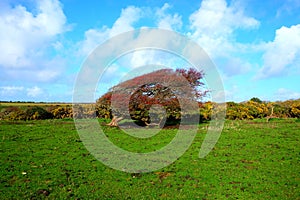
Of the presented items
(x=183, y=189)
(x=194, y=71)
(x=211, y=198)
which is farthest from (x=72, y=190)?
(x=194, y=71)

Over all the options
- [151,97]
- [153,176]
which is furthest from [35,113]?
[153,176]

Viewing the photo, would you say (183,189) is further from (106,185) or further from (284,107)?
(284,107)

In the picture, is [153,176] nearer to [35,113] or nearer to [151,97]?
[151,97]

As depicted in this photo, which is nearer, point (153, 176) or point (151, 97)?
point (153, 176)

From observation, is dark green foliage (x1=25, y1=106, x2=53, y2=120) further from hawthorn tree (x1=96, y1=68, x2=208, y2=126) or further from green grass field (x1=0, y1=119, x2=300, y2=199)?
green grass field (x1=0, y1=119, x2=300, y2=199)

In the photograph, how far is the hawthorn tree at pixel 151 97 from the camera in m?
27.2

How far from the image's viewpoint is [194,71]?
3016 centimetres

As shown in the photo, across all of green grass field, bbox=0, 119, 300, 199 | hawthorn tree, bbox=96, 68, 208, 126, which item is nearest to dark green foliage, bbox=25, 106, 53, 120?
hawthorn tree, bbox=96, 68, 208, 126

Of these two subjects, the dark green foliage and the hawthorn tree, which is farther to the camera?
the dark green foliage

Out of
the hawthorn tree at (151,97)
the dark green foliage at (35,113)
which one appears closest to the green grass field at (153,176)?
the hawthorn tree at (151,97)

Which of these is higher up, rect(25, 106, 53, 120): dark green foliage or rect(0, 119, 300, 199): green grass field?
rect(25, 106, 53, 120): dark green foliage

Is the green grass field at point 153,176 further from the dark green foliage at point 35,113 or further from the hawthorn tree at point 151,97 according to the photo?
the dark green foliage at point 35,113

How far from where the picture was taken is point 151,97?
27.5 metres

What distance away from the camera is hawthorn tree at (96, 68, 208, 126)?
27.2m
